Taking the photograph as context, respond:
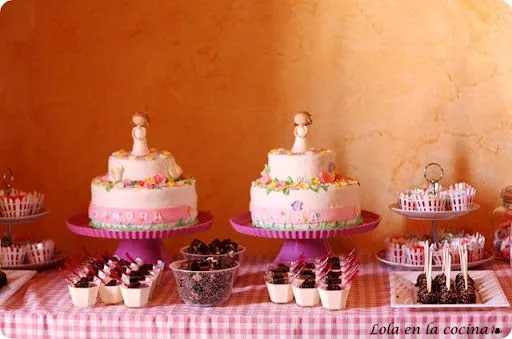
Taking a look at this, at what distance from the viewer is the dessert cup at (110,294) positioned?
2592 millimetres

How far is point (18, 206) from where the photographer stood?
9.80ft

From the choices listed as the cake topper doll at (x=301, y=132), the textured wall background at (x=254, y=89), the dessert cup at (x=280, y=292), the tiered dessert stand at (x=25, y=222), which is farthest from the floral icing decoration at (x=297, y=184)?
the tiered dessert stand at (x=25, y=222)

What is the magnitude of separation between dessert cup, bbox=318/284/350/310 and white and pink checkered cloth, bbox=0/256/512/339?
20 mm

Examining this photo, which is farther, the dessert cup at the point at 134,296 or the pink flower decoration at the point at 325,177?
the pink flower decoration at the point at 325,177

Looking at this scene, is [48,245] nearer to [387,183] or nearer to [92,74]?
[92,74]

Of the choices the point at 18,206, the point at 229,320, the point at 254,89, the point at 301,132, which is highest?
the point at 254,89

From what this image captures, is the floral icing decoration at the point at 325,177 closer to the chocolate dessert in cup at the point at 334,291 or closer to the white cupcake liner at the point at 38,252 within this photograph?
the chocolate dessert in cup at the point at 334,291

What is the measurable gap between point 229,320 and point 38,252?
0.80m

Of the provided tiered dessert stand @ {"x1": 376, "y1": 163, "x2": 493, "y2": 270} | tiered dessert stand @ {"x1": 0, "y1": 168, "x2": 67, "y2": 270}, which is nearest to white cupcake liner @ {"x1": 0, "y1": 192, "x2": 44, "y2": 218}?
tiered dessert stand @ {"x1": 0, "y1": 168, "x2": 67, "y2": 270}

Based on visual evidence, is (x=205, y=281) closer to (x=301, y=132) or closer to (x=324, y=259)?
(x=324, y=259)

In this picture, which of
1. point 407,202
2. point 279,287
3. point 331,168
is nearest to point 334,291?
point 279,287

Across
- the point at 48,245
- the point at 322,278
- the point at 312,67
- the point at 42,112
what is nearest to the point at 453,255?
the point at 322,278

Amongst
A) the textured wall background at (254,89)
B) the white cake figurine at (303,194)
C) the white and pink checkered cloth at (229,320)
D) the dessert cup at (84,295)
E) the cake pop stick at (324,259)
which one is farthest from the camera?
A: the textured wall background at (254,89)

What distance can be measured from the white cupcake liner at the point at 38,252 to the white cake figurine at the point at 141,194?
0.69ft
